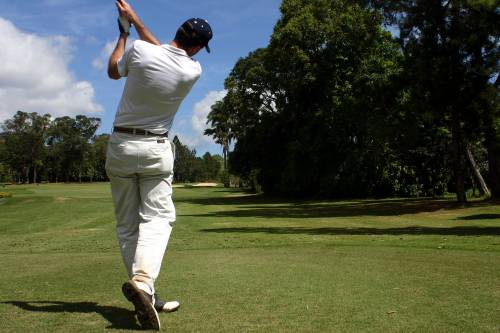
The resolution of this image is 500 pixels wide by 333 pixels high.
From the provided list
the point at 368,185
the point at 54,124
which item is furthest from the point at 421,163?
the point at 54,124

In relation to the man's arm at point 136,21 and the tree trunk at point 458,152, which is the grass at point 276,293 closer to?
the man's arm at point 136,21

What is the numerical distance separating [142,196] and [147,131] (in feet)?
1.83

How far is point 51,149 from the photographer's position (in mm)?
124188

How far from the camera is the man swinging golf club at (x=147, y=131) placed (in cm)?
429

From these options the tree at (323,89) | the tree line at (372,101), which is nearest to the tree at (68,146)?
the tree line at (372,101)

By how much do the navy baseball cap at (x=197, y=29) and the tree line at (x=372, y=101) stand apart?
21.1m

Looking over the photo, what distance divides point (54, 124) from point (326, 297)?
13044cm

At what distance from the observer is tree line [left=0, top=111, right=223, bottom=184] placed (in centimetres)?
11894

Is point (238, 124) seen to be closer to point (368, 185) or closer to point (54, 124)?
point (368, 185)

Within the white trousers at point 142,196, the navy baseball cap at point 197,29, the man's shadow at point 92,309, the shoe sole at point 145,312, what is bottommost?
the man's shadow at point 92,309

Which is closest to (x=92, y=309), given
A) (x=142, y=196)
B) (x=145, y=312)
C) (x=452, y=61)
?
(x=145, y=312)

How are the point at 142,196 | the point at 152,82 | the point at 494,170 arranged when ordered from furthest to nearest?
1. the point at 494,170
2. the point at 142,196
3. the point at 152,82

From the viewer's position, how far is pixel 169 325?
12.7 ft

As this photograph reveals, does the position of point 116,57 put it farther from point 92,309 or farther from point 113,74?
point 92,309
